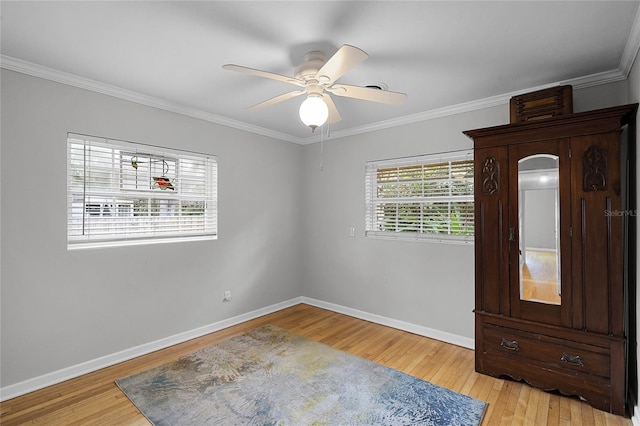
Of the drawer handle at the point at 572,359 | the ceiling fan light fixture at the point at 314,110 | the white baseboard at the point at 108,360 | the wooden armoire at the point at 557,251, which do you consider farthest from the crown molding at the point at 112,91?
the drawer handle at the point at 572,359

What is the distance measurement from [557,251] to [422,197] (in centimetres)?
146

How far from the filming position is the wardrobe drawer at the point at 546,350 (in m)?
2.21

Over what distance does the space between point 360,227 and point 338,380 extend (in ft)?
6.49

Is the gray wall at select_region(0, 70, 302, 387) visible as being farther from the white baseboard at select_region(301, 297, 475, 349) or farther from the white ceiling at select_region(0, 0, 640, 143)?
the white baseboard at select_region(301, 297, 475, 349)

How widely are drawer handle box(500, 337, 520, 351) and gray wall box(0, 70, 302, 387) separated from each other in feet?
9.20

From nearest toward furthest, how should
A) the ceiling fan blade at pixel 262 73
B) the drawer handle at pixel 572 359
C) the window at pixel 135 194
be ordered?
1. the ceiling fan blade at pixel 262 73
2. the drawer handle at pixel 572 359
3. the window at pixel 135 194

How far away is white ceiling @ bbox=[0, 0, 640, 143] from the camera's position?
68.8 inches

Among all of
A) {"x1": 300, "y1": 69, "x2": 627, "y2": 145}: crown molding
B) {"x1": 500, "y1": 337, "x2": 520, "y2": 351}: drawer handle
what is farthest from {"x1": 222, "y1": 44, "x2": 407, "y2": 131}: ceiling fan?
{"x1": 500, "y1": 337, "x2": 520, "y2": 351}: drawer handle

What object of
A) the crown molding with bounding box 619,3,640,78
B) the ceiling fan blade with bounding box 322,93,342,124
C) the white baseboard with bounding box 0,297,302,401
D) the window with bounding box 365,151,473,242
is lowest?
the white baseboard with bounding box 0,297,302,401

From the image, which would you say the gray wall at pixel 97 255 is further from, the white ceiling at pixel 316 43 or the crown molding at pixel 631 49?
the crown molding at pixel 631 49

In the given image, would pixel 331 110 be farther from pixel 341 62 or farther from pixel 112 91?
pixel 112 91

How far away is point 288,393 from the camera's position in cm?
239

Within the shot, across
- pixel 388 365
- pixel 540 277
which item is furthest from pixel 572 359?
pixel 388 365

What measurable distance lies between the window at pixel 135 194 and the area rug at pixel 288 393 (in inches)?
50.0
